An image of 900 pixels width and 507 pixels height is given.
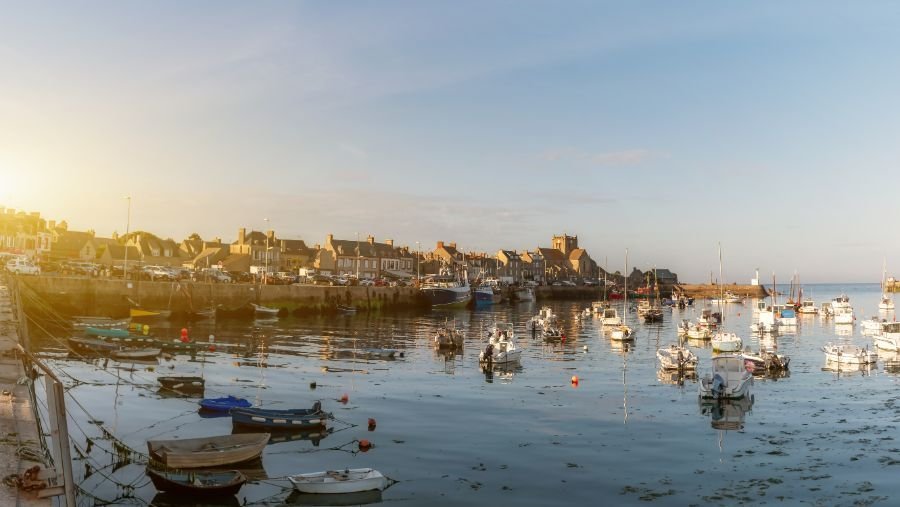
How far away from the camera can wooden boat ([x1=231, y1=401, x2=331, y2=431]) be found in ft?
95.8

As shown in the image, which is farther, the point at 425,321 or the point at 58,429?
the point at 425,321

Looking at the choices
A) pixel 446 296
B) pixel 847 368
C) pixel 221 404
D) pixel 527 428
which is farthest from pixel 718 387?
pixel 446 296

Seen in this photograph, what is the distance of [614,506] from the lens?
21578 mm

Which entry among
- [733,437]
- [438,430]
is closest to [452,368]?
[438,430]

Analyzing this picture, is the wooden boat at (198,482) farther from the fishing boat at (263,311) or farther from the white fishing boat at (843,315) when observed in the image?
the white fishing boat at (843,315)

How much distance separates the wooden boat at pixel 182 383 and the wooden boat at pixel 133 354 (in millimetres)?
11599

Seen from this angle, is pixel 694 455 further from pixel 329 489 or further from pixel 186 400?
pixel 186 400

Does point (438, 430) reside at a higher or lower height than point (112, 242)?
lower

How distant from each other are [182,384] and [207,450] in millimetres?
16332

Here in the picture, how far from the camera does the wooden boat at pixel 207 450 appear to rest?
882 inches

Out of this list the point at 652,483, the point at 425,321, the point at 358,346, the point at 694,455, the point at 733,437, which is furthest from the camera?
the point at 425,321

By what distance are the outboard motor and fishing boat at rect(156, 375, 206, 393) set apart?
1135 inches

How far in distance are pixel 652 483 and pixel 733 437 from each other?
8.73 meters

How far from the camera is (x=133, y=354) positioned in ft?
160
